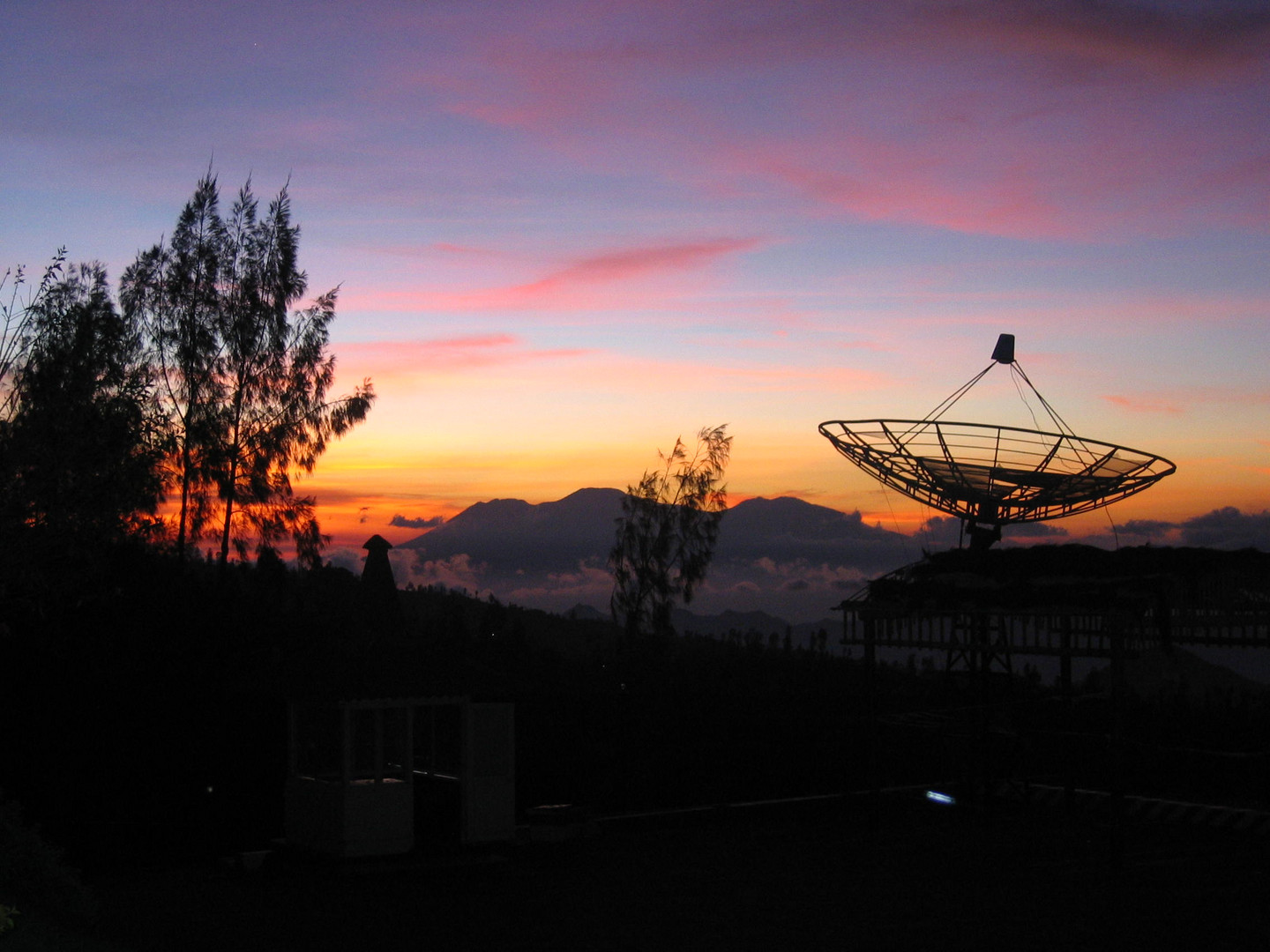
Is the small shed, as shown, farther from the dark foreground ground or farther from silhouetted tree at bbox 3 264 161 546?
silhouetted tree at bbox 3 264 161 546

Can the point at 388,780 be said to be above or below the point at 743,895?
above

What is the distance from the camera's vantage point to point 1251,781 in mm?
25719

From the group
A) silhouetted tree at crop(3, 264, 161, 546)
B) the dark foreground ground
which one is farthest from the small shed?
silhouetted tree at crop(3, 264, 161, 546)

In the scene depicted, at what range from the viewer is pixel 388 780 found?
1723 cm

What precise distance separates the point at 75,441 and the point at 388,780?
20.3 ft

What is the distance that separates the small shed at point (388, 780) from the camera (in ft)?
55.3

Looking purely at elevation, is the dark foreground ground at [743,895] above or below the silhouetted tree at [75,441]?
below

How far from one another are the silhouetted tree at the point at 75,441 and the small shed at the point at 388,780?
151 inches

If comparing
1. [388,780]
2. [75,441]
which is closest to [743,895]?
[388,780]

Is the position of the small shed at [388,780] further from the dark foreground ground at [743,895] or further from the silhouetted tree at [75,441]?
the silhouetted tree at [75,441]

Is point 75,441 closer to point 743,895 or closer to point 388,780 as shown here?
point 388,780

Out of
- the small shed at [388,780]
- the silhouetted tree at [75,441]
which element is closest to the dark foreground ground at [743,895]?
the small shed at [388,780]

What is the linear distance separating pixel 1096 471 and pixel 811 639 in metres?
29.4

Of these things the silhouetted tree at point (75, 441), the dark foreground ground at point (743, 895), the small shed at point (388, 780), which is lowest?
the dark foreground ground at point (743, 895)
